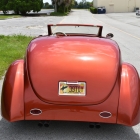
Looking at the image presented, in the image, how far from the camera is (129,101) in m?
3.95

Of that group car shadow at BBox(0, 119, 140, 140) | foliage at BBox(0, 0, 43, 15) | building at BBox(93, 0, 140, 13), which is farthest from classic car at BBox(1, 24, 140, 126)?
building at BBox(93, 0, 140, 13)

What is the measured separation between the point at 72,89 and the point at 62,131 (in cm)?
66

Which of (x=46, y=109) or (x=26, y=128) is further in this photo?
(x=26, y=128)

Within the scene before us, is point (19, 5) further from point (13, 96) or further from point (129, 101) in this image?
point (129, 101)

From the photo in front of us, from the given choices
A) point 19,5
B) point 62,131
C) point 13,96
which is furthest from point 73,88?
point 19,5

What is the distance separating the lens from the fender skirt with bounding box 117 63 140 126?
3.87m

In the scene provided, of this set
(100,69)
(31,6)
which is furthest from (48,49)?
(31,6)

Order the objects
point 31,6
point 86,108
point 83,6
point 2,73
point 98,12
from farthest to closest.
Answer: point 83,6 → point 98,12 → point 31,6 → point 2,73 → point 86,108

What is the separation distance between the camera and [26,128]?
13.9 ft

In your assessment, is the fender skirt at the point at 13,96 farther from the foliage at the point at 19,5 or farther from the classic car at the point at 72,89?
the foliage at the point at 19,5

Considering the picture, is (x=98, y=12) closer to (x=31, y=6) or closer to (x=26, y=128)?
(x=31, y=6)

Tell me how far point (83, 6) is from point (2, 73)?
13148 centimetres

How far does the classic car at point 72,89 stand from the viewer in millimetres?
Result: 3857

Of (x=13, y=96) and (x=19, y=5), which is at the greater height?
(x=13, y=96)
